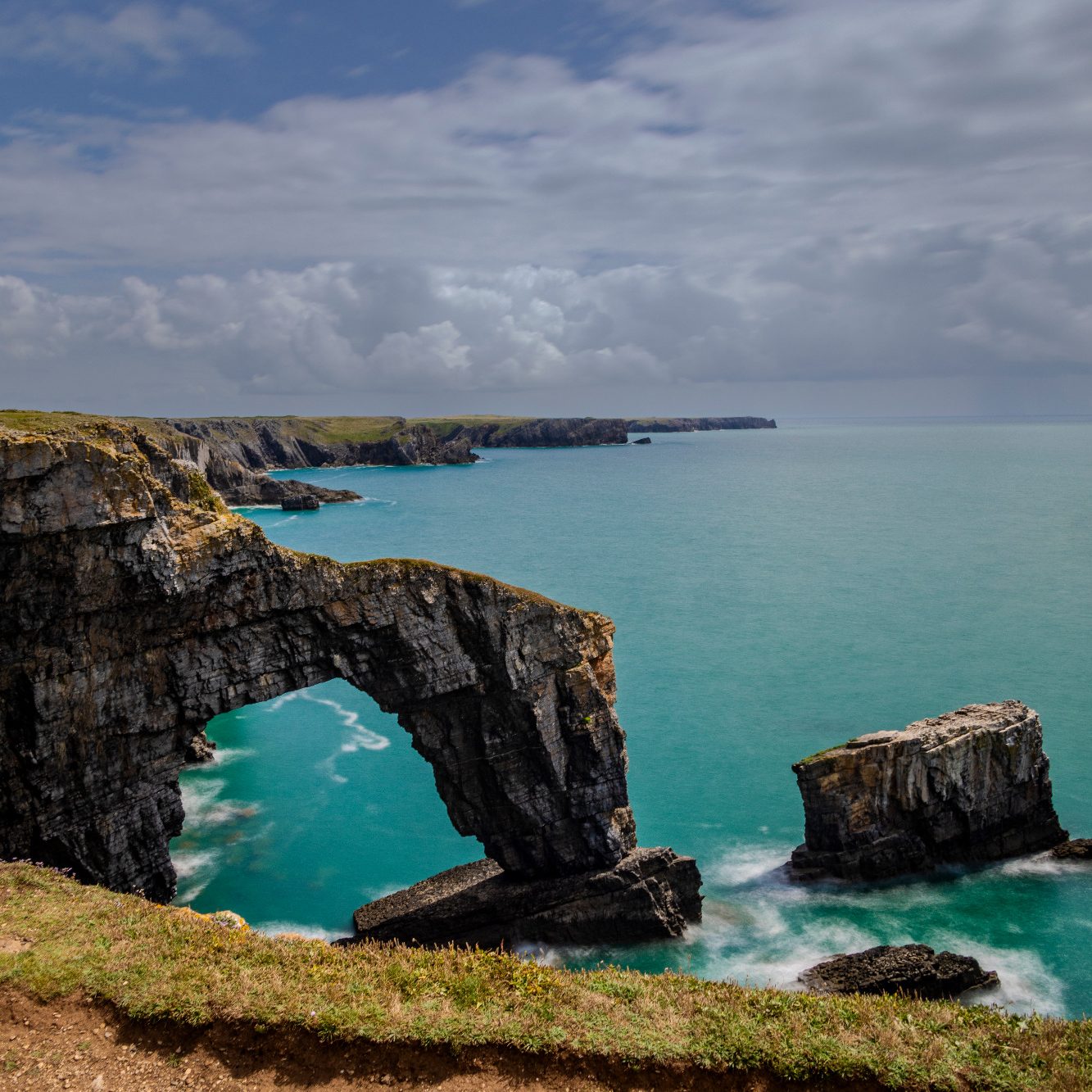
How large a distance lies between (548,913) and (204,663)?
17.5 metres

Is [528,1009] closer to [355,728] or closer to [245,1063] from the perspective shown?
[245,1063]

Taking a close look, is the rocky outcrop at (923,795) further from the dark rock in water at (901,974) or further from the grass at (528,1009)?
the grass at (528,1009)

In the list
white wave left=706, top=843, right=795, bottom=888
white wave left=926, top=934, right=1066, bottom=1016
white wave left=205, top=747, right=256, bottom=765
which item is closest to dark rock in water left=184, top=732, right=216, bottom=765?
white wave left=205, top=747, right=256, bottom=765

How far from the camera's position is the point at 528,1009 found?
1719cm

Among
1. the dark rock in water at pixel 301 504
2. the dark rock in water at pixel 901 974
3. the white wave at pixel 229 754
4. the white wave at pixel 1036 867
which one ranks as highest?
the dark rock in water at pixel 301 504

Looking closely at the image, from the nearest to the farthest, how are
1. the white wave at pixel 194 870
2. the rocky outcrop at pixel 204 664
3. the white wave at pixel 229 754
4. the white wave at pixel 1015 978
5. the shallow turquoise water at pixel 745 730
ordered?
1. the rocky outcrop at pixel 204 664
2. the white wave at pixel 1015 978
3. the shallow turquoise water at pixel 745 730
4. the white wave at pixel 194 870
5. the white wave at pixel 229 754

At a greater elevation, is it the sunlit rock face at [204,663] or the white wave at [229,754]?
the sunlit rock face at [204,663]

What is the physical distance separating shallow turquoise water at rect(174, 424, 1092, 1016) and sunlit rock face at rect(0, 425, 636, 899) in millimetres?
8096

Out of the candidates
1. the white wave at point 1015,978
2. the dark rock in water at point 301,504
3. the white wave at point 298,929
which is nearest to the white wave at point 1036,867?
the white wave at point 1015,978

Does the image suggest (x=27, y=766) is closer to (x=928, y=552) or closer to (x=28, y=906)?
(x=28, y=906)

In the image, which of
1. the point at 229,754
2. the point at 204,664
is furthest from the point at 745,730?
the point at 204,664

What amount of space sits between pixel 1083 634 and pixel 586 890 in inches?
2676

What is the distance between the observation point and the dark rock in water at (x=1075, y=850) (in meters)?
41.6

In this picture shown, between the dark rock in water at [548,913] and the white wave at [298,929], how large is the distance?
1.35 metres
